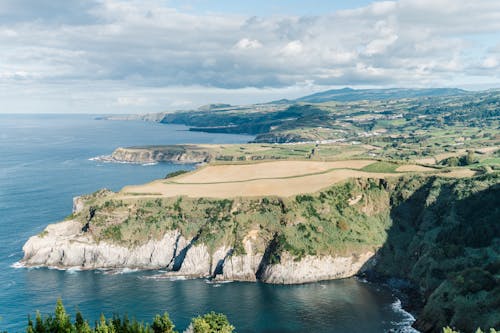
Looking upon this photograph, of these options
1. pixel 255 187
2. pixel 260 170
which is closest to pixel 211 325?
pixel 255 187

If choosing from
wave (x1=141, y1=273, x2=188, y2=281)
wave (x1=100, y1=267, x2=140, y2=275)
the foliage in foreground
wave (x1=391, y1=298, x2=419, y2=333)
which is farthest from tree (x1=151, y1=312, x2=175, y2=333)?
wave (x1=100, y1=267, x2=140, y2=275)

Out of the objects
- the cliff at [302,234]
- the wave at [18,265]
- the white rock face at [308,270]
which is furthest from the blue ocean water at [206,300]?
the cliff at [302,234]

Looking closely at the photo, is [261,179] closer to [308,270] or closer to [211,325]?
[308,270]

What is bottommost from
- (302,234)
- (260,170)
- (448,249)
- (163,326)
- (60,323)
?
(448,249)

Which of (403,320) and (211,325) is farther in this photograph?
(403,320)

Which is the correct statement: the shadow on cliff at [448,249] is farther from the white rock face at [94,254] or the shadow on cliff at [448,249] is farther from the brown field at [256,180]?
the white rock face at [94,254]

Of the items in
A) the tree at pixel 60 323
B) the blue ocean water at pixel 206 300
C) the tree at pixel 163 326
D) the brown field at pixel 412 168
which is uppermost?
the brown field at pixel 412 168

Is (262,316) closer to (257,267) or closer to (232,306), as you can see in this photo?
(232,306)
